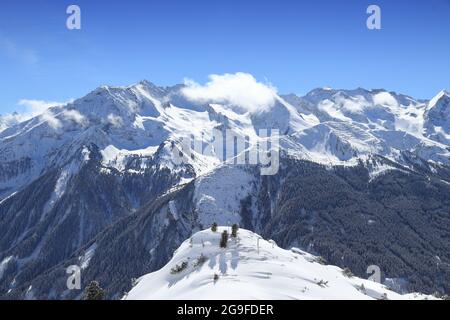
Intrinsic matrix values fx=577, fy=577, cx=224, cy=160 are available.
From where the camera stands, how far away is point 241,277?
7250 cm

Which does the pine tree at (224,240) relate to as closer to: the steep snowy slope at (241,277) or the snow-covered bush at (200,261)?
the steep snowy slope at (241,277)

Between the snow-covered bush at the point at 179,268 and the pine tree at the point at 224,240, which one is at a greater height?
the pine tree at the point at 224,240

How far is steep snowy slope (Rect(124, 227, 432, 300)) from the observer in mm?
64475

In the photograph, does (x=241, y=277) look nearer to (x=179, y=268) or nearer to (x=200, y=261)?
(x=200, y=261)

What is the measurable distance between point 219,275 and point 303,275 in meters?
12.1

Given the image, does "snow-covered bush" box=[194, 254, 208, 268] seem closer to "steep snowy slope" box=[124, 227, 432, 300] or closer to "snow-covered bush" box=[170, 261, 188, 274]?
"steep snowy slope" box=[124, 227, 432, 300]

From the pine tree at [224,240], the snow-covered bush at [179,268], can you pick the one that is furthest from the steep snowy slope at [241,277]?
the pine tree at [224,240]

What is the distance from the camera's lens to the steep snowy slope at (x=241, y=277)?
2538 inches

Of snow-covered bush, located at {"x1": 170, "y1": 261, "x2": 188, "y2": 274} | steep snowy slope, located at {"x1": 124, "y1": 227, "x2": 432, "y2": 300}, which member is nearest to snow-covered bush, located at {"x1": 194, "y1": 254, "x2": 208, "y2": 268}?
steep snowy slope, located at {"x1": 124, "y1": 227, "x2": 432, "y2": 300}
